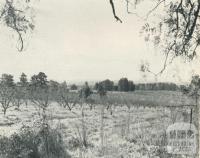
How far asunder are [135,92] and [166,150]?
83.5 metres

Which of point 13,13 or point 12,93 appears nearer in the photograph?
point 13,13

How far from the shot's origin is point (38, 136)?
1330 centimetres

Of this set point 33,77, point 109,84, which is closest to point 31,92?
point 33,77

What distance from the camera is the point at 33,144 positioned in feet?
42.1

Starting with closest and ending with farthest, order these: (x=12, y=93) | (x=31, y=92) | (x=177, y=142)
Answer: (x=177, y=142)
(x=12, y=93)
(x=31, y=92)

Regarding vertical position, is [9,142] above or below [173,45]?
below

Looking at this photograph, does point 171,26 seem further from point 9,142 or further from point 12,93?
point 12,93

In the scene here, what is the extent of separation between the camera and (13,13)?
8055 millimetres

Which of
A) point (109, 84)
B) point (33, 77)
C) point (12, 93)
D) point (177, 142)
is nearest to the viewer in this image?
point (177, 142)

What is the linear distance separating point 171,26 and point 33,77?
205 feet

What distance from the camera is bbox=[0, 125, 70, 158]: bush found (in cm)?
1175

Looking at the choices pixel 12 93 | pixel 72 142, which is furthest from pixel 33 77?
pixel 72 142

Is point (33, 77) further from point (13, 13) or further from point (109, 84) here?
point (13, 13)

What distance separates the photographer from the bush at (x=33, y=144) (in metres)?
11.8
